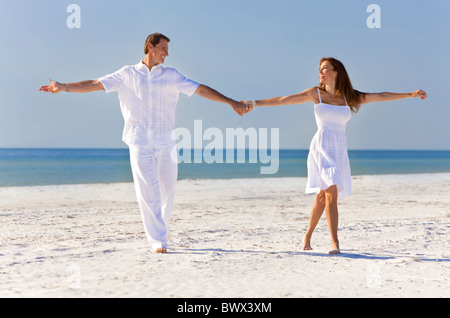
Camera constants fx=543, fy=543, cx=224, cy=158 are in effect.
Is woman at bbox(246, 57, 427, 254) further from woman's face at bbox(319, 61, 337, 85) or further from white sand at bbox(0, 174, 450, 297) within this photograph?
white sand at bbox(0, 174, 450, 297)

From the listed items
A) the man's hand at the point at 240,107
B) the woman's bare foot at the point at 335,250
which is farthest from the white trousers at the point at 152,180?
the woman's bare foot at the point at 335,250

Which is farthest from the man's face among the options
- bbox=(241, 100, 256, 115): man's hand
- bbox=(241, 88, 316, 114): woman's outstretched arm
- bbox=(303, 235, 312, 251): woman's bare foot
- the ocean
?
the ocean

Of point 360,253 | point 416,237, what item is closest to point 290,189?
point 416,237

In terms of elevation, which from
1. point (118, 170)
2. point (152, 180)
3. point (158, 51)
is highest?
point (158, 51)

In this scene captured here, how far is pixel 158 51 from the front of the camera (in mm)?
5910

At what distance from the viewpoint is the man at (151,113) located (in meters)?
5.88

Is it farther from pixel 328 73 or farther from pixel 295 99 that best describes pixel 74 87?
pixel 328 73

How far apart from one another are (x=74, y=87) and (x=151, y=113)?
33.6 inches

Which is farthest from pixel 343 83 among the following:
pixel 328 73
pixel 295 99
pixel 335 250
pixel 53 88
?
pixel 53 88

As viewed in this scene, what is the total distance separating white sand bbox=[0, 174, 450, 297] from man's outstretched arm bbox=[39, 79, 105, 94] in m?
1.75

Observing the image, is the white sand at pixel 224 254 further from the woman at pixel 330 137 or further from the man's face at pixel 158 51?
the man's face at pixel 158 51

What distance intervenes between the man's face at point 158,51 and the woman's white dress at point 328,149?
1.78m
